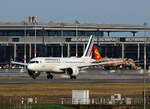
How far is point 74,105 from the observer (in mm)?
58844

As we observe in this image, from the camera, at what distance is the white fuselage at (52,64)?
116 meters

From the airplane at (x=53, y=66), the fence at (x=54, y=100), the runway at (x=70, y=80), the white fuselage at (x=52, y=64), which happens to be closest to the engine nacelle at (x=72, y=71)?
the airplane at (x=53, y=66)

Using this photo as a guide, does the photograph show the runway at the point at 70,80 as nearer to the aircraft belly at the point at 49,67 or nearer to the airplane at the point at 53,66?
the airplane at the point at 53,66

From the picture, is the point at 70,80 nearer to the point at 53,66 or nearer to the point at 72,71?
the point at 72,71

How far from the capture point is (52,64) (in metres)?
118

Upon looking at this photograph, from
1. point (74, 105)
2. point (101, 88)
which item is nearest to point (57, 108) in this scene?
Result: point (74, 105)

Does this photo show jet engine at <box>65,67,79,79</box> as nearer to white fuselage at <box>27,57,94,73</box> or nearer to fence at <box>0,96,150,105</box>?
white fuselage at <box>27,57,94,73</box>

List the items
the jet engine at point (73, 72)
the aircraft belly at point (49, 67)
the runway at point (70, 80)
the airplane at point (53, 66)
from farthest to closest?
the jet engine at point (73, 72), the aircraft belly at point (49, 67), the airplane at point (53, 66), the runway at point (70, 80)

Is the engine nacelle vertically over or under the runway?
over

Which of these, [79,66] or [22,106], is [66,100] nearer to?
[22,106]

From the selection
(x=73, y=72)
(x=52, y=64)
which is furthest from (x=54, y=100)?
(x=52, y=64)

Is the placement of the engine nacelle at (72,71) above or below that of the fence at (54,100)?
above

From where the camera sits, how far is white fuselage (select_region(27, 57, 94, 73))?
115688mm

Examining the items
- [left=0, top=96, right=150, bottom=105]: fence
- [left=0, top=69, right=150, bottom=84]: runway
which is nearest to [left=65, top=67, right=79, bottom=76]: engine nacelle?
[left=0, top=69, right=150, bottom=84]: runway
